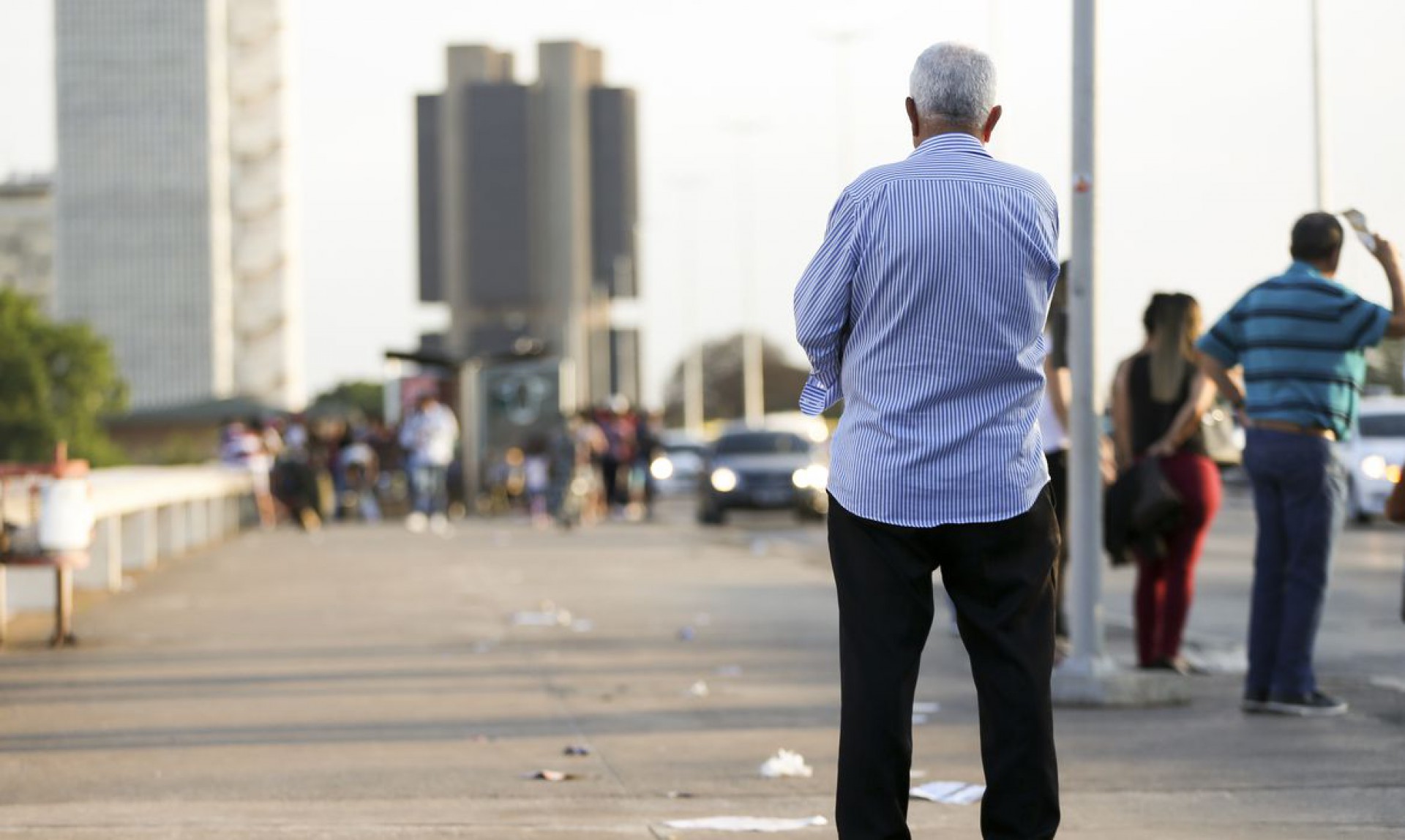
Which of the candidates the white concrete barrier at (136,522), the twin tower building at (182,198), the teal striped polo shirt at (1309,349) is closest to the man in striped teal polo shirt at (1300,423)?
the teal striped polo shirt at (1309,349)

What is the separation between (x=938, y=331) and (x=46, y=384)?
11760 centimetres

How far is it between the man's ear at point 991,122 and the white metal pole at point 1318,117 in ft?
105

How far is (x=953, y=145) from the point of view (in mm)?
4965

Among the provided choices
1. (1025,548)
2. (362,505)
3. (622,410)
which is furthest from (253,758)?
(622,410)

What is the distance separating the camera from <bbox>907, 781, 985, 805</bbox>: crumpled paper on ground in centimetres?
690

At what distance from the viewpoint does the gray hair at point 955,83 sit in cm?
499

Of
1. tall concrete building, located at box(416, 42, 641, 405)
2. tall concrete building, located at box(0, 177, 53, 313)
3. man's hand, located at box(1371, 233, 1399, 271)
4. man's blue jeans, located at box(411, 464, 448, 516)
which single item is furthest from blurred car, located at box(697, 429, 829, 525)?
tall concrete building, located at box(0, 177, 53, 313)

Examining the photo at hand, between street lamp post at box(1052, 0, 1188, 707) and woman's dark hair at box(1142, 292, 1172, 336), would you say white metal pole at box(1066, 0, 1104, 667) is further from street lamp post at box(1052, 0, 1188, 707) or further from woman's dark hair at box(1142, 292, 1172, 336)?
woman's dark hair at box(1142, 292, 1172, 336)

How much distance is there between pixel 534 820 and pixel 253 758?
5.56ft

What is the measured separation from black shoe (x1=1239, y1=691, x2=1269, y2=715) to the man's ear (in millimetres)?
4447

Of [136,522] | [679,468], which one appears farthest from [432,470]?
[679,468]

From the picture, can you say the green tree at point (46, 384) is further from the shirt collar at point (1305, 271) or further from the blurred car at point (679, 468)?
the shirt collar at point (1305, 271)

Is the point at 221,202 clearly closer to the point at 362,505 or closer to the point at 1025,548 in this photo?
the point at 362,505

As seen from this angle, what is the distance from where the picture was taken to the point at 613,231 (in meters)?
105
